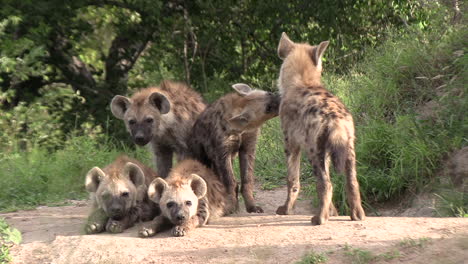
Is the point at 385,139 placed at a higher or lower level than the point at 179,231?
higher

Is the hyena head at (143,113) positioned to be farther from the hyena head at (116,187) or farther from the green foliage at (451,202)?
the green foliage at (451,202)

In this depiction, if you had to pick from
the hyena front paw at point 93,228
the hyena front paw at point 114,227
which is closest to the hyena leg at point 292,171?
the hyena front paw at point 114,227

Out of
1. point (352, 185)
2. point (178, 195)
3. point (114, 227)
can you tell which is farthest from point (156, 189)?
point (352, 185)

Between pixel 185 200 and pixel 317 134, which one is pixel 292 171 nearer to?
pixel 317 134

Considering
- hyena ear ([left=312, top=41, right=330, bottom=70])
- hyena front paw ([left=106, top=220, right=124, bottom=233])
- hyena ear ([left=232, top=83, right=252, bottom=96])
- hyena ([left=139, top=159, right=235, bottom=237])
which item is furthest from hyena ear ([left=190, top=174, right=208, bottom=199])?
hyena ear ([left=312, top=41, right=330, bottom=70])

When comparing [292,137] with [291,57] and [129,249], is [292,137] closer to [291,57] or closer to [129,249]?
[291,57]

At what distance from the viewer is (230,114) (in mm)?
5105

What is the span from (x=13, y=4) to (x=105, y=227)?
4.86 metres

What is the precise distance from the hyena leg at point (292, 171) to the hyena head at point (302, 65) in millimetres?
469

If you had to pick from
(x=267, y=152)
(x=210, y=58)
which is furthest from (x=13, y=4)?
(x=267, y=152)

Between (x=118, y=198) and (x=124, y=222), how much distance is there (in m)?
0.16

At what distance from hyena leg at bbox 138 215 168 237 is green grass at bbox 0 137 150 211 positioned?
1.59 meters

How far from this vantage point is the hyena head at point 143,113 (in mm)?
5430

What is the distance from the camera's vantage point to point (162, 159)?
5.70 m
